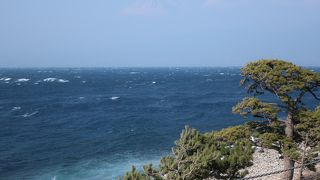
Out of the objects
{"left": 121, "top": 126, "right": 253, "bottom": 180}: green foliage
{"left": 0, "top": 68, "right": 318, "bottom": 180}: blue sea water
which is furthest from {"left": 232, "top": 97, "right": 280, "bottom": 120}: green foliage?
{"left": 0, "top": 68, "right": 318, "bottom": 180}: blue sea water

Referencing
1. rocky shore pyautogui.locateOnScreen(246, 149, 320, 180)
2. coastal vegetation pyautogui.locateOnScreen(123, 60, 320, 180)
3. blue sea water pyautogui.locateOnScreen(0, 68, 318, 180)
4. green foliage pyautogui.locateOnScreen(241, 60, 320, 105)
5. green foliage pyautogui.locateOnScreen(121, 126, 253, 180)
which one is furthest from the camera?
blue sea water pyautogui.locateOnScreen(0, 68, 318, 180)

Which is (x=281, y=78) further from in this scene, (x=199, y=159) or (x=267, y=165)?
(x=267, y=165)

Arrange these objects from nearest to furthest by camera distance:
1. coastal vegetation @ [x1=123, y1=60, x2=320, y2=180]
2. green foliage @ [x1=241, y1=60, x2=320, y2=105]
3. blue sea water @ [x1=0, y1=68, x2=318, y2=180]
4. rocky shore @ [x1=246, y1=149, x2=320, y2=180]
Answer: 1. coastal vegetation @ [x1=123, y1=60, x2=320, y2=180]
2. green foliage @ [x1=241, y1=60, x2=320, y2=105]
3. rocky shore @ [x1=246, y1=149, x2=320, y2=180]
4. blue sea water @ [x1=0, y1=68, x2=318, y2=180]

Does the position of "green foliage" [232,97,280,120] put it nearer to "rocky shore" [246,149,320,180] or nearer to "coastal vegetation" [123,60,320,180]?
"coastal vegetation" [123,60,320,180]

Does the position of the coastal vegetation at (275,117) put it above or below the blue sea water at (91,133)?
above

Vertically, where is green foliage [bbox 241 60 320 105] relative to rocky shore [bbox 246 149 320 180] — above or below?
above

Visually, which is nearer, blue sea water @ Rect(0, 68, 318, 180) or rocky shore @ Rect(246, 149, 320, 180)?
rocky shore @ Rect(246, 149, 320, 180)

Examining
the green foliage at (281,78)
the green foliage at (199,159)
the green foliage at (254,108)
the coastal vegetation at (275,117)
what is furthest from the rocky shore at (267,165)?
the green foliage at (199,159)

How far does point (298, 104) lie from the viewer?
1925 cm

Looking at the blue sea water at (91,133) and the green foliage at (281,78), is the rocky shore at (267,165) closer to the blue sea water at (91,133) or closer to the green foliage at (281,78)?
the blue sea water at (91,133)

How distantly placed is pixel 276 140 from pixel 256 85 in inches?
102

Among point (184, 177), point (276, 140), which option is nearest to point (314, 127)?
point (276, 140)

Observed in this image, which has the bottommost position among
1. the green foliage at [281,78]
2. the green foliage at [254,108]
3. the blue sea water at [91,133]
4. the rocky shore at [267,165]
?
the blue sea water at [91,133]

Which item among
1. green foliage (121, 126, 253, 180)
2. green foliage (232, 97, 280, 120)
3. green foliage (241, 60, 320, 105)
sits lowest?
green foliage (121, 126, 253, 180)
